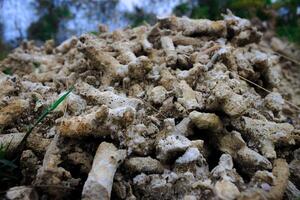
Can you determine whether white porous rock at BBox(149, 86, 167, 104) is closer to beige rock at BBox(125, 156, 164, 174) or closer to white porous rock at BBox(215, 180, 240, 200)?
beige rock at BBox(125, 156, 164, 174)

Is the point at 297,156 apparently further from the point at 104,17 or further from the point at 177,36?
the point at 104,17

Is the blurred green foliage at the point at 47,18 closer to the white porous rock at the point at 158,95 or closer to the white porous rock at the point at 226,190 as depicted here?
the white porous rock at the point at 158,95

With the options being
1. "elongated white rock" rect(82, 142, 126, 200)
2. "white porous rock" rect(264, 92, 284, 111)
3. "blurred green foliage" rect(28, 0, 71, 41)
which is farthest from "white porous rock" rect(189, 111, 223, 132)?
"blurred green foliage" rect(28, 0, 71, 41)

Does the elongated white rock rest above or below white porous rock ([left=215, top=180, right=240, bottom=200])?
below

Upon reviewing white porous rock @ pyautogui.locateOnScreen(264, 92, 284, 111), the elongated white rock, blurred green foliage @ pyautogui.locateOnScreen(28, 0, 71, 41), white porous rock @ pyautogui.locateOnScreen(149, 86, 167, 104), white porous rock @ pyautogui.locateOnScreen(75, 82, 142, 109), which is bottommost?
blurred green foliage @ pyautogui.locateOnScreen(28, 0, 71, 41)

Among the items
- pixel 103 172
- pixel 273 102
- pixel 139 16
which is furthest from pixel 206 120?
pixel 139 16

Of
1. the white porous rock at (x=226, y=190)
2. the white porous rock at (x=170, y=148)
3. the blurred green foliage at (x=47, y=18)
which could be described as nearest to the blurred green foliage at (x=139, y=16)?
the blurred green foliage at (x=47, y=18)

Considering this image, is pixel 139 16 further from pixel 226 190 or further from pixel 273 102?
pixel 226 190

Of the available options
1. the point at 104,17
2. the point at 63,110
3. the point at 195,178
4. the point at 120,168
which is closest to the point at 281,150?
the point at 195,178
